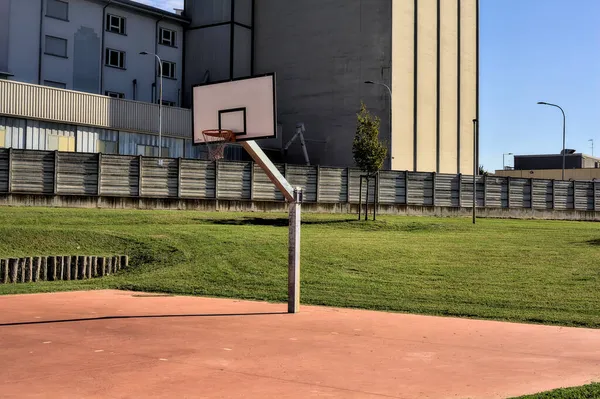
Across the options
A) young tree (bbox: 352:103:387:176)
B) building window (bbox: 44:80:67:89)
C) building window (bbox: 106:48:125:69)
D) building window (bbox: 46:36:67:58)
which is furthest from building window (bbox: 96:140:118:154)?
young tree (bbox: 352:103:387:176)

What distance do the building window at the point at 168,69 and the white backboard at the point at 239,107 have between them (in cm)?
4736

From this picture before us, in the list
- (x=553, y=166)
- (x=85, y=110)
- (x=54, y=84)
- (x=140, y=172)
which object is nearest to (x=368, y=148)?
(x=140, y=172)

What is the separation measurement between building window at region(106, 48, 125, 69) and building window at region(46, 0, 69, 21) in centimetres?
442

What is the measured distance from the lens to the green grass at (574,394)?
850 centimetres

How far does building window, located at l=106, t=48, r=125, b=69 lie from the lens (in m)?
60.5

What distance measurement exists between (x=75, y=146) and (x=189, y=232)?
2445 cm

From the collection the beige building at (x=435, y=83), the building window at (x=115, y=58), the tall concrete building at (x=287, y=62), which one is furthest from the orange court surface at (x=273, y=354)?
the building window at (x=115, y=58)

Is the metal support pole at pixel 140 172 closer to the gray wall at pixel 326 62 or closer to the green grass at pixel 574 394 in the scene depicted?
the gray wall at pixel 326 62

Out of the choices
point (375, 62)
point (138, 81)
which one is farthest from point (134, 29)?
point (375, 62)

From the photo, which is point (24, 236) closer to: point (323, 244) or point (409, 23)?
point (323, 244)

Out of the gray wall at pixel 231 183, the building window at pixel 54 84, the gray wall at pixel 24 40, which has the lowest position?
the gray wall at pixel 231 183

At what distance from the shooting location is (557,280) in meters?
21.7

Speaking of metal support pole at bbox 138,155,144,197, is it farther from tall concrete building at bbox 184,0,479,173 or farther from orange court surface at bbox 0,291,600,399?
tall concrete building at bbox 184,0,479,173

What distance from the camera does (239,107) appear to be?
18.1m
